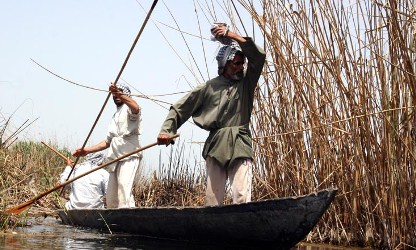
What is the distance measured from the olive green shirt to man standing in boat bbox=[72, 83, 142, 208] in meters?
1.32

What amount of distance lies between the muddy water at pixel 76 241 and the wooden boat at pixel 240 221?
0.11 meters

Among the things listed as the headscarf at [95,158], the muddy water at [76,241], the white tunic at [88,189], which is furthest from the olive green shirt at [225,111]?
the headscarf at [95,158]

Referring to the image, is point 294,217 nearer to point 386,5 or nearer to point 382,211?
point 382,211

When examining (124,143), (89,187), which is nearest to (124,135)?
(124,143)

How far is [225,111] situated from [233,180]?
0.54m

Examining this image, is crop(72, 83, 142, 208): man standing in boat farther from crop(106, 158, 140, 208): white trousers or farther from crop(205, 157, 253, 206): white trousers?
crop(205, 157, 253, 206): white trousers

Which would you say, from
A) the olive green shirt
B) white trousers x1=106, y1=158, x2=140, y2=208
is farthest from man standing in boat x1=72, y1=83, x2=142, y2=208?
the olive green shirt

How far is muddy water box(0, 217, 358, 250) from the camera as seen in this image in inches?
223

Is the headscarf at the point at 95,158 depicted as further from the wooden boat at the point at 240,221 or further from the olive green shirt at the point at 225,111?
the olive green shirt at the point at 225,111

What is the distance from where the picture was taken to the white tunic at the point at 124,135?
286 inches

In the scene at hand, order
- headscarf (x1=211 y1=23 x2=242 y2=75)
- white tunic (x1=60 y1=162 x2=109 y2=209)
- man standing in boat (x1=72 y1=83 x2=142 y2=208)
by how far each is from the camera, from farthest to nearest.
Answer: white tunic (x1=60 y1=162 x2=109 y2=209)
man standing in boat (x1=72 y1=83 x2=142 y2=208)
headscarf (x1=211 y1=23 x2=242 y2=75)

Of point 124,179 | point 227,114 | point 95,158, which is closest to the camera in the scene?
point 227,114

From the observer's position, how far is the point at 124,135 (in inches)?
287

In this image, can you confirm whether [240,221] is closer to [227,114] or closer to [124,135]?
[227,114]
